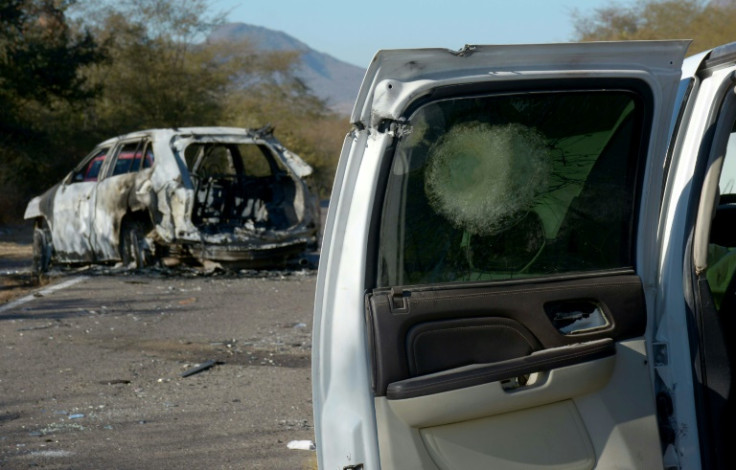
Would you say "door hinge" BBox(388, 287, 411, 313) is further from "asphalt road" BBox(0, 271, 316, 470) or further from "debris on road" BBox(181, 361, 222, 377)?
"debris on road" BBox(181, 361, 222, 377)

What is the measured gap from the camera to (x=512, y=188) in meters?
3.20

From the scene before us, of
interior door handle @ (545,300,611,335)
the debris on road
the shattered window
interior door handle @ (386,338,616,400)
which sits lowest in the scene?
the debris on road

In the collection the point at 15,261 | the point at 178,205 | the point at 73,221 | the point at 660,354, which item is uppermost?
the point at 660,354

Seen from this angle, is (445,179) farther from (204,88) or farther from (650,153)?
(204,88)

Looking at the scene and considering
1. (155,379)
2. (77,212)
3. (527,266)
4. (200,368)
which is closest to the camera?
(527,266)

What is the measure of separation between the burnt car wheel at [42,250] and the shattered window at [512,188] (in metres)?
12.6

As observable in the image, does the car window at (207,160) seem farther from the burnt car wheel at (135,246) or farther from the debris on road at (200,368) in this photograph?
the debris on road at (200,368)

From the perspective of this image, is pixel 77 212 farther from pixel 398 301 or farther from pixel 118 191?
pixel 398 301

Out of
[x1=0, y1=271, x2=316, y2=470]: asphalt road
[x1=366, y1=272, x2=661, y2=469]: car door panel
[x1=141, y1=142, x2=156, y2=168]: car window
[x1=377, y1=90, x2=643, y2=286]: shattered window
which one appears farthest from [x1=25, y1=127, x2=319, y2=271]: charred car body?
[x1=366, y1=272, x2=661, y2=469]: car door panel

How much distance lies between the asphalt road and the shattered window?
2.47 metres

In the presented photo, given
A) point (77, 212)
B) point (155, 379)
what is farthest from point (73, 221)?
point (155, 379)

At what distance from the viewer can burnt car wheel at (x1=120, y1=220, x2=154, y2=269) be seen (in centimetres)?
1365

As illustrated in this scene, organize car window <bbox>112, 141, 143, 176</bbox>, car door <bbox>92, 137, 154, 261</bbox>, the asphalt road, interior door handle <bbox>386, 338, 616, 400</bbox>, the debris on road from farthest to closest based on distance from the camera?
car window <bbox>112, 141, 143, 176</bbox>
car door <bbox>92, 137, 154, 261</bbox>
the debris on road
the asphalt road
interior door handle <bbox>386, 338, 616, 400</bbox>

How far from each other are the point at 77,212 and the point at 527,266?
12001 mm
